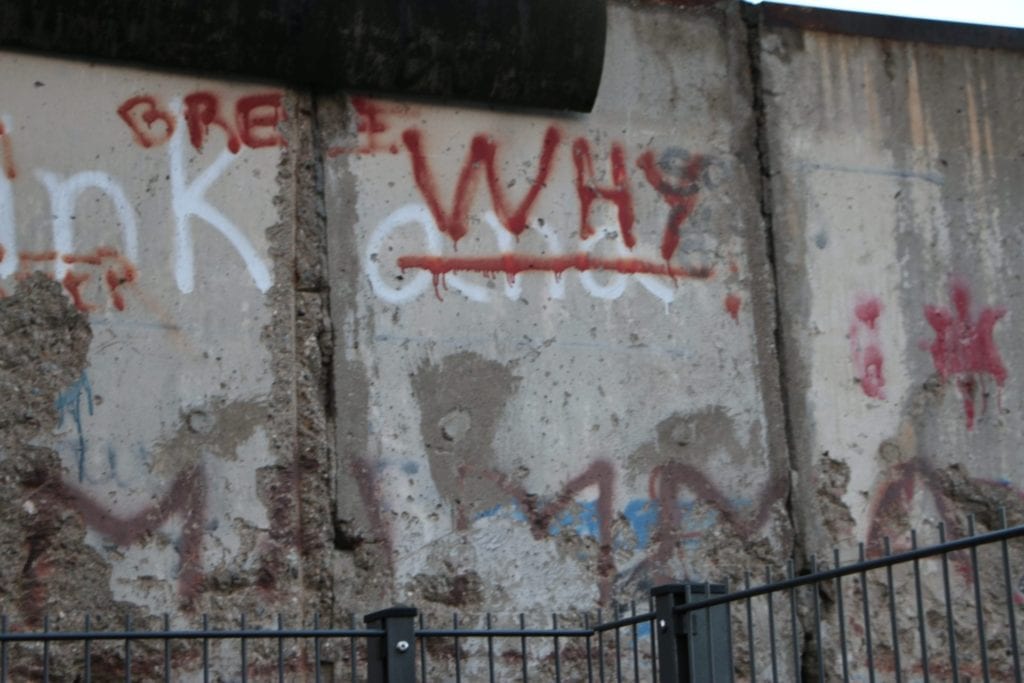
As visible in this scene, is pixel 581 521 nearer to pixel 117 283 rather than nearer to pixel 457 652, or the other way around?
pixel 457 652

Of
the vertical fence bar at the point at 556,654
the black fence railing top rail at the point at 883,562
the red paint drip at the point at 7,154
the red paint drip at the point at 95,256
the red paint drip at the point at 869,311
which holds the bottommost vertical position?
the vertical fence bar at the point at 556,654

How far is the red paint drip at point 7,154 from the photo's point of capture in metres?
5.06

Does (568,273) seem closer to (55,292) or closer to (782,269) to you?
(782,269)

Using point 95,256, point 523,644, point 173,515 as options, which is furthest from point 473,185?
point 523,644

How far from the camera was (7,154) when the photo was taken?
5070mm

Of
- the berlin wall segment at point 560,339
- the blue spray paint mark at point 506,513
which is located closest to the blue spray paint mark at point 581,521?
the berlin wall segment at point 560,339

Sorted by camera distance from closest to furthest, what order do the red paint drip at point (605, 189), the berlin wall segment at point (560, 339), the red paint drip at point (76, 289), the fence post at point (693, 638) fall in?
the fence post at point (693, 638) → the red paint drip at point (76, 289) → the berlin wall segment at point (560, 339) → the red paint drip at point (605, 189)

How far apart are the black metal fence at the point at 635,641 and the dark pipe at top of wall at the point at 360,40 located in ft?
6.10

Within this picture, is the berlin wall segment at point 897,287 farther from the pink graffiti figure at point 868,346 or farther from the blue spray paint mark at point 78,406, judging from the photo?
the blue spray paint mark at point 78,406

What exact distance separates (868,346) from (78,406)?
2970mm

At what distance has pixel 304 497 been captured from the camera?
17.2 ft

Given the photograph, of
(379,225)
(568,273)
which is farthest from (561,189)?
(379,225)

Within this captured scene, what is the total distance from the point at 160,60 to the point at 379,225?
0.91 meters

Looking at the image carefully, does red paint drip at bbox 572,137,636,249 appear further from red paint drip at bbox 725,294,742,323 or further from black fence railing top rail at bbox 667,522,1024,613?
black fence railing top rail at bbox 667,522,1024,613
